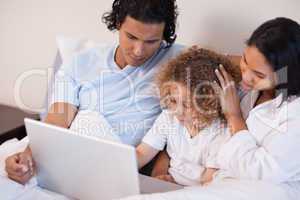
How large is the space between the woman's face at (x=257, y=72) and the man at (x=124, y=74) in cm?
32

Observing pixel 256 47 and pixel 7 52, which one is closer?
pixel 256 47

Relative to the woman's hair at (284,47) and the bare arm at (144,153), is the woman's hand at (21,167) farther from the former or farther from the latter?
the woman's hair at (284,47)

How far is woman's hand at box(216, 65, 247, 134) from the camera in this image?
987mm

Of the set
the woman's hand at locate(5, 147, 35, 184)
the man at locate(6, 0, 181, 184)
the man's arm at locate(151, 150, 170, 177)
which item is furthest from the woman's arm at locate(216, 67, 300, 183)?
the woman's hand at locate(5, 147, 35, 184)

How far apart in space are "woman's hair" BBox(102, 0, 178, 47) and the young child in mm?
134

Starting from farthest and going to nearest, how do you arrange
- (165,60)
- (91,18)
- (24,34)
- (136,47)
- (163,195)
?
(24,34), (91,18), (165,60), (136,47), (163,195)

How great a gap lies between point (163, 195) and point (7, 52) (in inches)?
55.5

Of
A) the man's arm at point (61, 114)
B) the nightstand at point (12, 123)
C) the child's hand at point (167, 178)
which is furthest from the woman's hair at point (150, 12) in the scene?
the nightstand at point (12, 123)

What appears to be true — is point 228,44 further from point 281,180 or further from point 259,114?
point 281,180

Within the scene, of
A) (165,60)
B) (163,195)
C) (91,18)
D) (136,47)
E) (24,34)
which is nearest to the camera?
(163,195)

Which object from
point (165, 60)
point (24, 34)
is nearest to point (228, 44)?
point (165, 60)

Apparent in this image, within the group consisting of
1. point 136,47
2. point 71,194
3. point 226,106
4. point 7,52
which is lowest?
point 71,194

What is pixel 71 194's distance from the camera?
1003 mm

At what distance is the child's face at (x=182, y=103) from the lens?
3.36 ft
